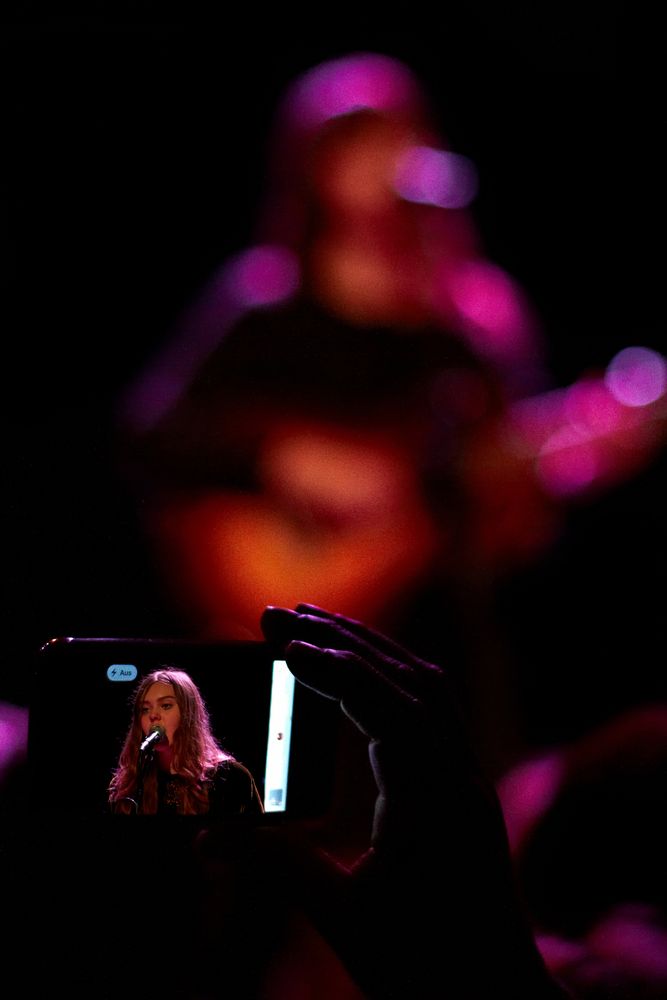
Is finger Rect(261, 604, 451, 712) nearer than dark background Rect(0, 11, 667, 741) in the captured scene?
Yes

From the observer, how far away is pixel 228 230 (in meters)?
0.67

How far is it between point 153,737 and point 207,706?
5 cm

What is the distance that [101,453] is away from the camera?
0.65 m

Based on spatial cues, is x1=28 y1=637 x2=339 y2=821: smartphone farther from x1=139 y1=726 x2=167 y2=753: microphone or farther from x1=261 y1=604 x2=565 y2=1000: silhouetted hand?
x1=261 y1=604 x2=565 y2=1000: silhouetted hand

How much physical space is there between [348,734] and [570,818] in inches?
9.1

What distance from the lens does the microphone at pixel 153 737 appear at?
584mm

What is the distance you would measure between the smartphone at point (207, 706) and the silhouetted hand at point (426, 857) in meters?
0.12

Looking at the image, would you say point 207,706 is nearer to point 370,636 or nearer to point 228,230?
point 370,636

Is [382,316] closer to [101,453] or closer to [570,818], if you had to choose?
[101,453]

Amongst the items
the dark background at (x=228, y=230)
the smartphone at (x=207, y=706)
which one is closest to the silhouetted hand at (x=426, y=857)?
the smartphone at (x=207, y=706)

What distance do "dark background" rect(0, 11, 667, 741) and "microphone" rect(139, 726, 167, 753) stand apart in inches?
3.7

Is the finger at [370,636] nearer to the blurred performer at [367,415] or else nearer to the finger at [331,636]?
the finger at [331,636]

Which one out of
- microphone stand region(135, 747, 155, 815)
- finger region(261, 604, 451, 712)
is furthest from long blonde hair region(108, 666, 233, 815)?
finger region(261, 604, 451, 712)

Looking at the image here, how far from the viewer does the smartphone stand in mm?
568
